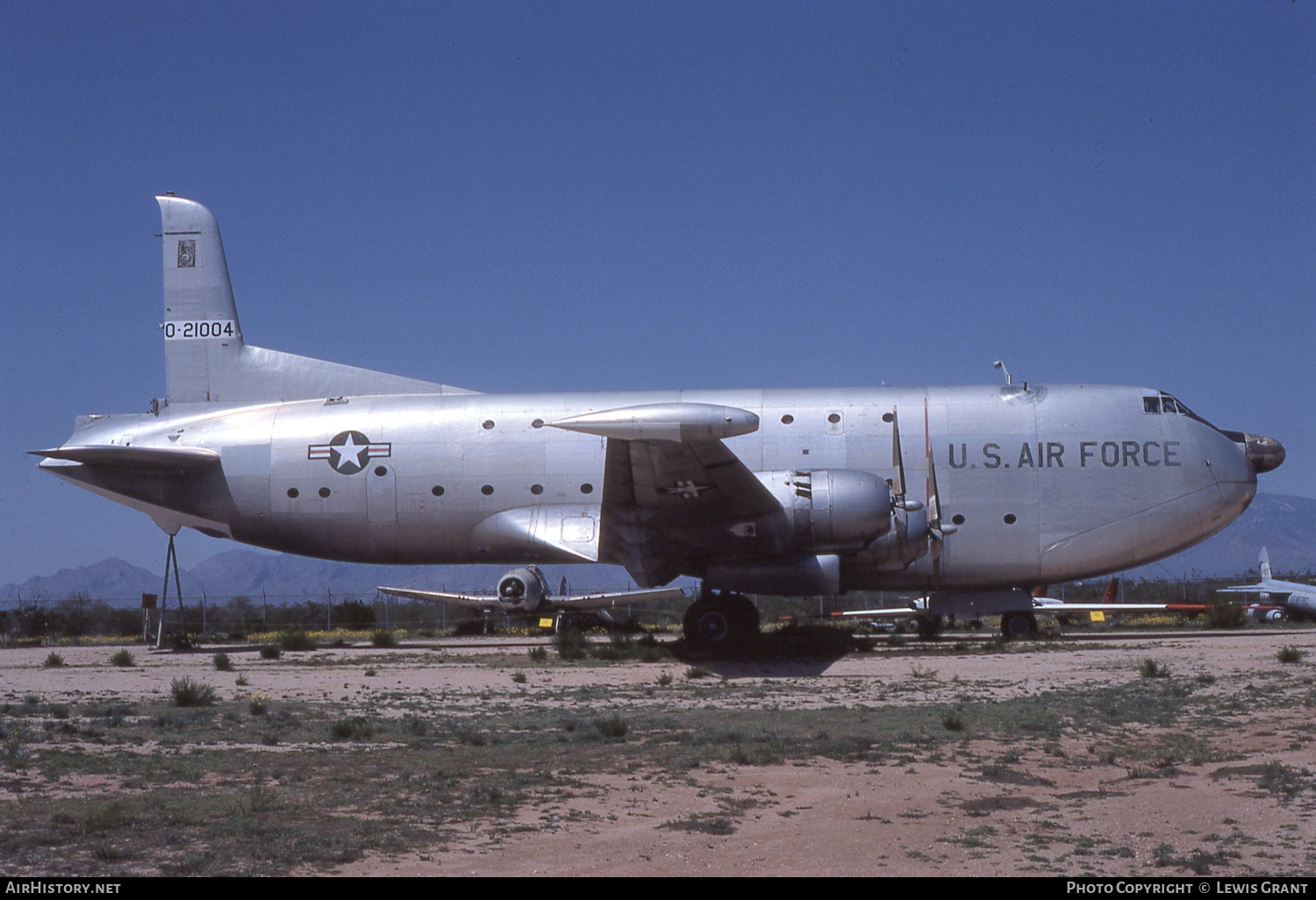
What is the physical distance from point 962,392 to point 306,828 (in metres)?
17.3

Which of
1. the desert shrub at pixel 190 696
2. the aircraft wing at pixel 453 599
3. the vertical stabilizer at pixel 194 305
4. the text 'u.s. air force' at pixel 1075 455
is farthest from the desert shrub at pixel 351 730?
the aircraft wing at pixel 453 599

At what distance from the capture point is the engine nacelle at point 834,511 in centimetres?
1736

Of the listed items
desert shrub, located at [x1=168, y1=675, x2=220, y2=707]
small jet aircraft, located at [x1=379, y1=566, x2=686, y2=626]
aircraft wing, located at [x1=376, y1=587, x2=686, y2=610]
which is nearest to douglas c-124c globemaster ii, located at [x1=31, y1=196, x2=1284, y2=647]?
desert shrub, located at [x1=168, y1=675, x2=220, y2=707]

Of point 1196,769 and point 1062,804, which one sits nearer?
point 1062,804

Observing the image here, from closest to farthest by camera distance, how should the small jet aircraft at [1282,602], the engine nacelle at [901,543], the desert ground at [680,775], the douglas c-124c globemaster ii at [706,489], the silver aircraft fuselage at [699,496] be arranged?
the desert ground at [680,775] < the douglas c-124c globemaster ii at [706,489] < the silver aircraft fuselage at [699,496] < the engine nacelle at [901,543] < the small jet aircraft at [1282,602]

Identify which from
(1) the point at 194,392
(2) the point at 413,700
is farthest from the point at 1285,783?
(1) the point at 194,392

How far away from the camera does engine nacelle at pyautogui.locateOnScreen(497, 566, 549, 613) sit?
100 feet

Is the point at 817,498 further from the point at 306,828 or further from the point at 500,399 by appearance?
the point at 306,828

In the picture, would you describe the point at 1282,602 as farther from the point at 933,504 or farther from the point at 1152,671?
the point at 1152,671

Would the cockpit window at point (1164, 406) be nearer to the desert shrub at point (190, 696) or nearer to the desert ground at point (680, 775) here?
the desert ground at point (680, 775)

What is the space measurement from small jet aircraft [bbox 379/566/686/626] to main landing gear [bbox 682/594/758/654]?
848cm

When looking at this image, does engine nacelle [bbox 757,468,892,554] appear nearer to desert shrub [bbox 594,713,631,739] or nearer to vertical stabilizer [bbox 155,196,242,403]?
desert shrub [bbox 594,713,631,739]

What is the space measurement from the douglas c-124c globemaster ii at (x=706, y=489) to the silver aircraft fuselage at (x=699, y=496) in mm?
42

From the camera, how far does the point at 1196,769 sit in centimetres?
873
